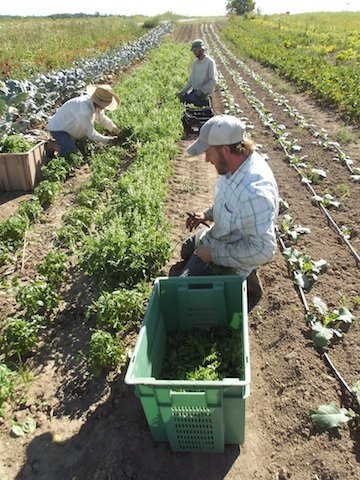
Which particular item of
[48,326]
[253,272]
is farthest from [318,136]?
[48,326]

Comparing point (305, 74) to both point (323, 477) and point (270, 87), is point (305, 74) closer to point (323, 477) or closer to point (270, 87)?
point (270, 87)

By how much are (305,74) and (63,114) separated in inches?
429

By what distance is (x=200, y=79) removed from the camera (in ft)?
33.4

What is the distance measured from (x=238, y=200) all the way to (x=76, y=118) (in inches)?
194

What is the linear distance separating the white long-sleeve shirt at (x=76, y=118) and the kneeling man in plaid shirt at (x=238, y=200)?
426 cm

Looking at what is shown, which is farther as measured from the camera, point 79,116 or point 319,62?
point 319,62

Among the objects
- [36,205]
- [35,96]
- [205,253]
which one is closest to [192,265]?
[205,253]

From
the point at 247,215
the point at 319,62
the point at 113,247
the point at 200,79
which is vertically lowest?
the point at 113,247

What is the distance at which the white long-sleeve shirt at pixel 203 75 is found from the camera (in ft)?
32.4

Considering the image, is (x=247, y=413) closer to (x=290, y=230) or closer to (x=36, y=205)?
(x=290, y=230)

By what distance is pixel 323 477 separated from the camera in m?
2.88

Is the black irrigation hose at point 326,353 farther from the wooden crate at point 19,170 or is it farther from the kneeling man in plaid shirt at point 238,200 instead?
the wooden crate at point 19,170

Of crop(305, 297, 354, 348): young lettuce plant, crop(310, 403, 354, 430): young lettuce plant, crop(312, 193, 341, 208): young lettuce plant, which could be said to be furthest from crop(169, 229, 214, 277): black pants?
crop(312, 193, 341, 208): young lettuce plant

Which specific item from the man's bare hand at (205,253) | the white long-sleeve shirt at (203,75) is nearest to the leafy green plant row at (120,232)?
the man's bare hand at (205,253)
